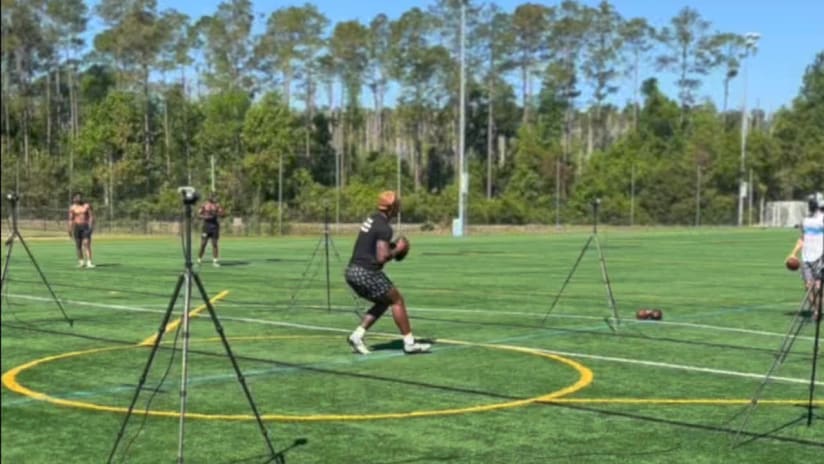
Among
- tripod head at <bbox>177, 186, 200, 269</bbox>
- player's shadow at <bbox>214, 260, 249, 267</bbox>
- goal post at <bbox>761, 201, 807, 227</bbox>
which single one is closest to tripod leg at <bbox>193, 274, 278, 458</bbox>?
tripod head at <bbox>177, 186, 200, 269</bbox>

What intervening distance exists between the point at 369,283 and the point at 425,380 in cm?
192


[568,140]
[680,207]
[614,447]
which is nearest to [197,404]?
[614,447]

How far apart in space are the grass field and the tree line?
4255 centimetres

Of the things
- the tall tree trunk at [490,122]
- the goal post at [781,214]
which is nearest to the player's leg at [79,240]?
the goal post at [781,214]

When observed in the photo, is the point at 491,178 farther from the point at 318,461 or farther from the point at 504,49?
the point at 318,461

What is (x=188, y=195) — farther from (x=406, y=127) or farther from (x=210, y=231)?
(x=406, y=127)

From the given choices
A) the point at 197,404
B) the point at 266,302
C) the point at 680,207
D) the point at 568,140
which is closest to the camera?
the point at 197,404

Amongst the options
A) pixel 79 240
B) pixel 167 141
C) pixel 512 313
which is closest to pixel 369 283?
pixel 512 313

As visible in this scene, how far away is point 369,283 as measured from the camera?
12555 mm

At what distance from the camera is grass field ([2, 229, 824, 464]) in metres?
8.16

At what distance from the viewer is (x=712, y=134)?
319 feet

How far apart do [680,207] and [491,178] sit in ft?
69.8

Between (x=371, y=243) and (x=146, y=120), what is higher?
(x=146, y=120)

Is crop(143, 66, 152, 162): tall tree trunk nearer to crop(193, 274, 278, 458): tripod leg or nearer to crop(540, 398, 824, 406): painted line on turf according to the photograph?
crop(540, 398, 824, 406): painted line on turf
